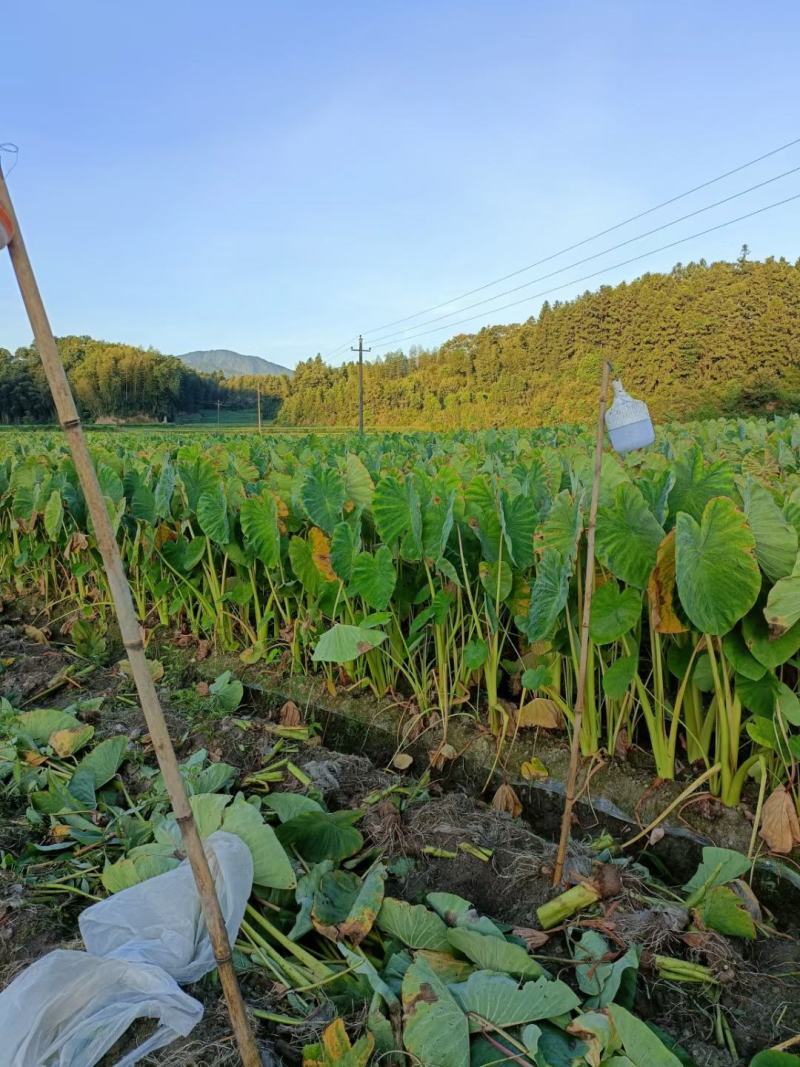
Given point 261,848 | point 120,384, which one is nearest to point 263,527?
point 261,848

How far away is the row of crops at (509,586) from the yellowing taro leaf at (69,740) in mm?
841

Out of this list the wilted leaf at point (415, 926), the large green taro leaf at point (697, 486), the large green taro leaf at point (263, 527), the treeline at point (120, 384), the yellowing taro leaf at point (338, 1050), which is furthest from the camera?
the treeline at point (120, 384)

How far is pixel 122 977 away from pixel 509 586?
1400mm

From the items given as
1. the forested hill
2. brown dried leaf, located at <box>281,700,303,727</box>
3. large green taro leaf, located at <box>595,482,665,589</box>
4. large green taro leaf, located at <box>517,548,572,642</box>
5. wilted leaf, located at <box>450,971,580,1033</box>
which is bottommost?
brown dried leaf, located at <box>281,700,303,727</box>

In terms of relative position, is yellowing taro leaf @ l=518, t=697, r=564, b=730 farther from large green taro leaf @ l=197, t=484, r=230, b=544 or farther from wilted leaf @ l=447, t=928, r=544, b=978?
large green taro leaf @ l=197, t=484, r=230, b=544

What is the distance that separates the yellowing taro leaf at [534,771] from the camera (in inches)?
82.9

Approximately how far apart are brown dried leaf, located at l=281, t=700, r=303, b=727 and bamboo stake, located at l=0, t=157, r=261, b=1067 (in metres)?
1.54

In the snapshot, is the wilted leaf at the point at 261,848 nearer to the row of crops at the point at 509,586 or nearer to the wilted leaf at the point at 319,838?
the wilted leaf at the point at 319,838

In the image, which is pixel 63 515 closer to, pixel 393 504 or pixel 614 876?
pixel 393 504

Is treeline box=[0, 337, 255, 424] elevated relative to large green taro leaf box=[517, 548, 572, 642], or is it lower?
elevated

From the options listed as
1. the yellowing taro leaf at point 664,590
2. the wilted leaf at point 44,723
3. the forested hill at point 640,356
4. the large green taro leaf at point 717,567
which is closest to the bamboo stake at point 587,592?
the large green taro leaf at point 717,567

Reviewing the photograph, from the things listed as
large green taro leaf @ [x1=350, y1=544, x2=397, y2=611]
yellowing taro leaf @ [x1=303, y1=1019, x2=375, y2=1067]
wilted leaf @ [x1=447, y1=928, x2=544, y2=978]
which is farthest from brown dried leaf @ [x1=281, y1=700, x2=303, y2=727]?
yellowing taro leaf @ [x1=303, y1=1019, x2=375, y2=1067]

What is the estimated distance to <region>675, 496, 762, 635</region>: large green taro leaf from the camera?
57.7 inches

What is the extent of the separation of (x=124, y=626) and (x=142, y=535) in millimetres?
2756
